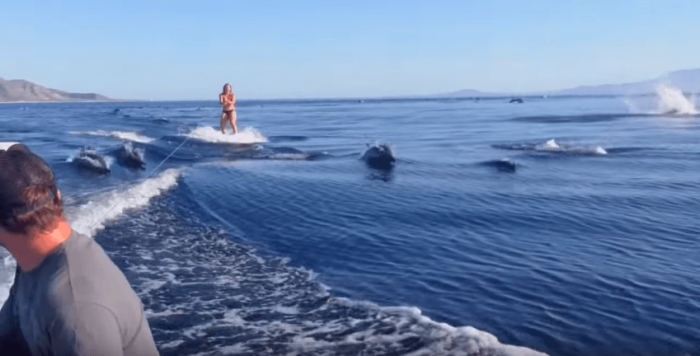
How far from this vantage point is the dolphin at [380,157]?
1742cm

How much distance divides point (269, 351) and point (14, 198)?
333 cm

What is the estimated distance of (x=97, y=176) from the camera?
14.7 m

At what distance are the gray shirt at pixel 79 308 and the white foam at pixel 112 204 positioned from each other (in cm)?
664

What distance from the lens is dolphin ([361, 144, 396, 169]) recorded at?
17.4 metres

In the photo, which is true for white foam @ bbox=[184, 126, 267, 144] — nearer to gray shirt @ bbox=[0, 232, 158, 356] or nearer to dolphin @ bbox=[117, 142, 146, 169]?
dolphin @ bbox=[117, 142, 146, 169]

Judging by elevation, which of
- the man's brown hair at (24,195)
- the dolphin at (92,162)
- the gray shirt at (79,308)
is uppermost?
the man's brown hair at (24,195)

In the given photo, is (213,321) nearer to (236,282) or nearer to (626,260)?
(236,282)

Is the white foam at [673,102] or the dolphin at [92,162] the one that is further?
the white foam at [673,102]

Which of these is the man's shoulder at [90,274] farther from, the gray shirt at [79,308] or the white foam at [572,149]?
the white foam at [572,149]

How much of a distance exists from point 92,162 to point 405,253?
9.95m

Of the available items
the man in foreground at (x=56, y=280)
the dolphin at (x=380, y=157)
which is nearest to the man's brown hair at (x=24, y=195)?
the man in foreground at (x=56, y=280)

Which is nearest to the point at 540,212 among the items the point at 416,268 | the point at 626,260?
the point at 626,260

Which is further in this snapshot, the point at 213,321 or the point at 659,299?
the point at 659,299

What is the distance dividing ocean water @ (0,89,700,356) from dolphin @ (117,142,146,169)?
21.1 inches
